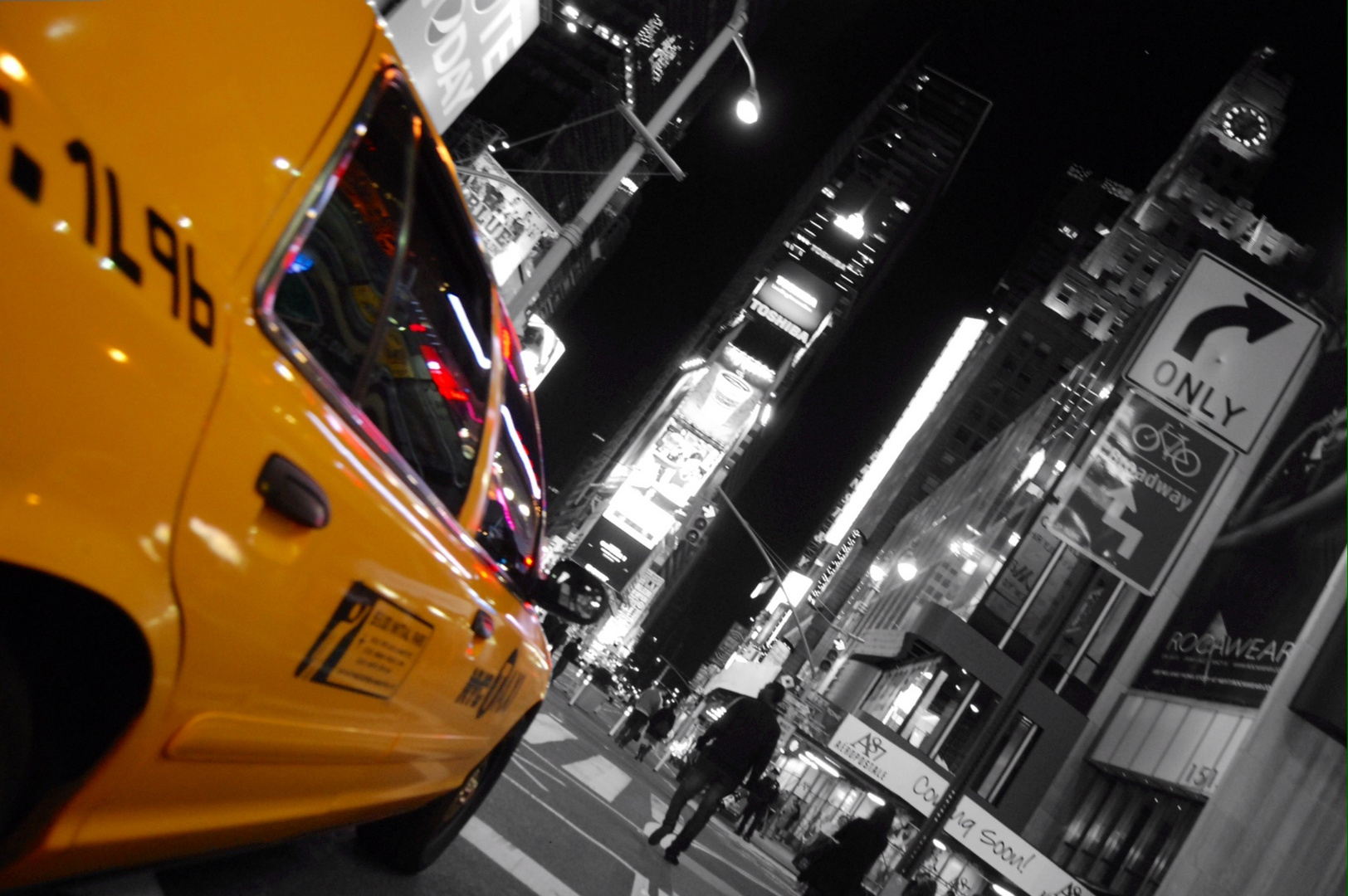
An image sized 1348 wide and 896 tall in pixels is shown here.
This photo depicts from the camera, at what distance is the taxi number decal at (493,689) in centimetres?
324

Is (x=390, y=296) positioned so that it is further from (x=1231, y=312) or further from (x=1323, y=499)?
(x=1323, y=499)

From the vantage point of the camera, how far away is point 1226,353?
7.98 meters

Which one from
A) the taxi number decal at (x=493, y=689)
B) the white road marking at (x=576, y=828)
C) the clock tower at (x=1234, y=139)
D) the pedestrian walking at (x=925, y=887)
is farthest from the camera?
the clock tower at (x=1234, y=139)

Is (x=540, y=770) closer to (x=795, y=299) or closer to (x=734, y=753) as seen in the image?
(x=734, y=753)

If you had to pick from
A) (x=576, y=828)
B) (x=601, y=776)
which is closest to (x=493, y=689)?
(x=576, y=828)

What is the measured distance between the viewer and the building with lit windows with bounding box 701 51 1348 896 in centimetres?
813

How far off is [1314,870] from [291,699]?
1499cm

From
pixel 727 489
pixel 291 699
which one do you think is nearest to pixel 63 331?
pixel 291 699

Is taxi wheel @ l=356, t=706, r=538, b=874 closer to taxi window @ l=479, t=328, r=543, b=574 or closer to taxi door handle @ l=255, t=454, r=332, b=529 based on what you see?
taxi window @ l=479, t=328, r=543, b=574

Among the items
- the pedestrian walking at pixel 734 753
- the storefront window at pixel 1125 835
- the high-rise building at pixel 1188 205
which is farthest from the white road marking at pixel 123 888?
the high-rise building at pixel 1188 205

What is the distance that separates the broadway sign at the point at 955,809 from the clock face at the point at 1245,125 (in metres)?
92.6

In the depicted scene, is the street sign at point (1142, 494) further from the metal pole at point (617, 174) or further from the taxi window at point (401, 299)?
the metal pole at point (617, 174)

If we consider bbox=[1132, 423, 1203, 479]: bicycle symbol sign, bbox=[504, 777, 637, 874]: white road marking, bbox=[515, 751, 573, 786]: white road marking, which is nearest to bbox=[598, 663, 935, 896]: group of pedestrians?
bbox=[515, 751, 573, 786]: white road marking

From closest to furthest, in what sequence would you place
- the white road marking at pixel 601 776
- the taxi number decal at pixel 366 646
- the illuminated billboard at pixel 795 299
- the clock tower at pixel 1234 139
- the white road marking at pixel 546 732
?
1. the taxi number decal at pixel 366 646
2. the white road marking at pixel 601 776
3. the white road marking at pixel 546 732
4. the illuminated billboard at pixel 795 299
5. the clock tower at pixel 1234 139
